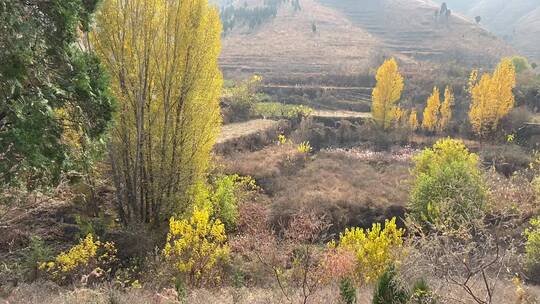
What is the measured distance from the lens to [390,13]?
125 meters

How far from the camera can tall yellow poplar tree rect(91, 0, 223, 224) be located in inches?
457

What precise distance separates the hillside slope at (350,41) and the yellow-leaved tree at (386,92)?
24151mm

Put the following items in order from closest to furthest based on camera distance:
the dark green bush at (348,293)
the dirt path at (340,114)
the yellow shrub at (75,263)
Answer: the dark green bush at (348,293), the yellow shrub at (75,263), the dirt path at (340,114)

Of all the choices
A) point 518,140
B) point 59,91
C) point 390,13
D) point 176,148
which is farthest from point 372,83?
point 390,13

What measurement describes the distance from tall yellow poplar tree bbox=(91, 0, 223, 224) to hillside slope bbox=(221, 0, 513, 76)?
2007 inches

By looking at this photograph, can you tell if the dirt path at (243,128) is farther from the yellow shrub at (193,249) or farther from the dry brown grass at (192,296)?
the dry brown grass at (192,296)

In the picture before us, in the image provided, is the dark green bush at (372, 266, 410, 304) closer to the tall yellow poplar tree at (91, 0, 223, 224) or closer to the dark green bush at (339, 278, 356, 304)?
the dark green bush at (339, 278, 356, 304)

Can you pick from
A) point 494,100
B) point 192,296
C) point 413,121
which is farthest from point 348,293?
point 413,121

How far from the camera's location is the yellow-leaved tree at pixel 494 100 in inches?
1396

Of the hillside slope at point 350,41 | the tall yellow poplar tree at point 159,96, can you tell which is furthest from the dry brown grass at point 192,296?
the hillside slope at point 350,41

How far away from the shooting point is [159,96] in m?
12.4

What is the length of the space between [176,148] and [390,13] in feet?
410

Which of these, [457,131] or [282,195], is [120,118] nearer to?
[282,195]

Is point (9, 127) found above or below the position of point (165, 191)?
above
